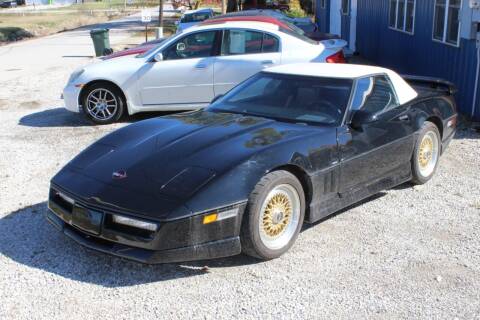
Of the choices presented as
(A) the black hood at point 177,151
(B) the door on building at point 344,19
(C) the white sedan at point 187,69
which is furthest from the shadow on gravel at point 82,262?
(B) the door on building at point 344,19

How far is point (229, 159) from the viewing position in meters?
4.25

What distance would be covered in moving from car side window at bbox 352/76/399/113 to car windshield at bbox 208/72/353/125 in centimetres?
12

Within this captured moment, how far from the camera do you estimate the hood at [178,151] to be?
4133 millimetres

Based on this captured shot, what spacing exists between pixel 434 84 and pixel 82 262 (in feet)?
14.7

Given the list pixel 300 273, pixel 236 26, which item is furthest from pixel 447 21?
pixel 300 273

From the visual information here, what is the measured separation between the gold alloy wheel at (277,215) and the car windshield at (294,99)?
0.93 metres

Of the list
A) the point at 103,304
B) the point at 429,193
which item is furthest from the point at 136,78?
the point at 103,304

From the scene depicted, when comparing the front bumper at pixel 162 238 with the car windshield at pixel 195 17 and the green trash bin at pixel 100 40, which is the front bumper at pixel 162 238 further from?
the car windshield at pixel 195 17

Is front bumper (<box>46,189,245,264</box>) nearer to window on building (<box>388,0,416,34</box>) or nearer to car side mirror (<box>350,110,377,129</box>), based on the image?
car side mirror (<box>350,110,377,129</box>)

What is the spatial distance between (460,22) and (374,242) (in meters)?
5.88

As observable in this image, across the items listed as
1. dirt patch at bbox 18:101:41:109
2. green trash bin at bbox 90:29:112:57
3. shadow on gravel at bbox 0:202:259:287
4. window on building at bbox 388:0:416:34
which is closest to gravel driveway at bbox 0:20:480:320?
shadow on gravel at bbox 0:202:259:287

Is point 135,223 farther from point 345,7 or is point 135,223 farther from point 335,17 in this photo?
point 335,17

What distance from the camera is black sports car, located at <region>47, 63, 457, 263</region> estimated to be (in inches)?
156

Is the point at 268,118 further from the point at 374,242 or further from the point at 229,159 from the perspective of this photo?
the point at 374,242
